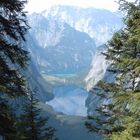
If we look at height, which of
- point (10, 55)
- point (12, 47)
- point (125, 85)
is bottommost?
point (125, 85)

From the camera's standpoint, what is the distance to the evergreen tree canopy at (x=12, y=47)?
1450 cm

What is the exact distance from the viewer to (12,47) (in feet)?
48.2

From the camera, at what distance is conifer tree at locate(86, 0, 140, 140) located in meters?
13.2

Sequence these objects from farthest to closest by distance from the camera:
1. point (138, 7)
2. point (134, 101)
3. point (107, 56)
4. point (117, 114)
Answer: point (107, 56), point (117, 114), point (138, 7), point (134, 101)

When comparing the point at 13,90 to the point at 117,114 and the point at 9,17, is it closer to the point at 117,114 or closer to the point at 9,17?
the point at 9,17

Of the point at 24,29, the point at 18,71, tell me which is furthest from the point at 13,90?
the point at 24,29

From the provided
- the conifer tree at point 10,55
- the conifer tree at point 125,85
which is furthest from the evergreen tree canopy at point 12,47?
the conifer tree at point 125,85

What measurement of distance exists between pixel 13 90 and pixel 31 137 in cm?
1517

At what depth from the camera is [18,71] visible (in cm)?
1529

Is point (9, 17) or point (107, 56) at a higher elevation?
point (9, 17)

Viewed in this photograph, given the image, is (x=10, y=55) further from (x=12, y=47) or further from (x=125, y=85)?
(x=125, y=85)

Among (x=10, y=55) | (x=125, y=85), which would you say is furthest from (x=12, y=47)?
(x=125, y=85)

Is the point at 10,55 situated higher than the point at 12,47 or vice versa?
the point at 12,47

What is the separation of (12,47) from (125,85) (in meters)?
10.0
